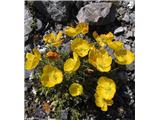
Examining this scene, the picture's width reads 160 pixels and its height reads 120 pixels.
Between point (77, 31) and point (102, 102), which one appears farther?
point (77, 31)

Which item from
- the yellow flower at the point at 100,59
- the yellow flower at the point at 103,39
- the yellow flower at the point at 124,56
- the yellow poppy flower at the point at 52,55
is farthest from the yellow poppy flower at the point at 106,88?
the yellow poppy flower at the point at 52,55

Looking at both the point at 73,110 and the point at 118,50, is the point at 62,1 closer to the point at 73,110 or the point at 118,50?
the point at 118,50

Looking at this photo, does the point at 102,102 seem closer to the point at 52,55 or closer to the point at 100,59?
the point at 100,59

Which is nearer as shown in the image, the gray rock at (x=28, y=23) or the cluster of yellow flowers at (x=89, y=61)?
the cluster of yellow flowers at (x=89, y=61)

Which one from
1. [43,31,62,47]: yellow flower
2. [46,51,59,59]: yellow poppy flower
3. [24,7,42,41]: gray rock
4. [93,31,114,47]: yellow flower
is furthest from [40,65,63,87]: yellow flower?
[24,7,42,41]: gray rock

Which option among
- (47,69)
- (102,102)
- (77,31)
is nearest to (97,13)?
(77,31)

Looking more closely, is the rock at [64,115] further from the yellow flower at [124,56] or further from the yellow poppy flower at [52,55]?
the yellow flower at [124,56]
